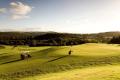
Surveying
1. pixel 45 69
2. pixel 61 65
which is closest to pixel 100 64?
pixel 61 65

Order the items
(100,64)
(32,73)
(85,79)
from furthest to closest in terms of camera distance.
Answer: (100,64) < (32,73) < (85,79)

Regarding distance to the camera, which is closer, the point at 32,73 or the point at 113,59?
the point at 32,73

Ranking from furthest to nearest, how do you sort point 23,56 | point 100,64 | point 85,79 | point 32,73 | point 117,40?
point 117,40 → point 23,56 → point 100,64 → point 32,73 → point 85,79

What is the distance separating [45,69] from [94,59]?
12.5 m

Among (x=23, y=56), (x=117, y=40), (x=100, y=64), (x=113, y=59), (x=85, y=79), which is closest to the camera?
(x=85, y=79)

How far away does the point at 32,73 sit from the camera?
41281 millimetres

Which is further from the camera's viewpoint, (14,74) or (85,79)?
(14,74)

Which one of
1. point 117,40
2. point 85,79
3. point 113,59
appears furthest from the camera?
point 117,40

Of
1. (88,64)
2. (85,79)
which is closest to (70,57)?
(88,64)

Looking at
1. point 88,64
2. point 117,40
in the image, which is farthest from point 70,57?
point 117,40

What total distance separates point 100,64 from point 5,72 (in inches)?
827

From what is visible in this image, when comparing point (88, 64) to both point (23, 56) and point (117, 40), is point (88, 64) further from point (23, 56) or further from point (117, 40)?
point (117, 40)

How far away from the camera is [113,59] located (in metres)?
47.3

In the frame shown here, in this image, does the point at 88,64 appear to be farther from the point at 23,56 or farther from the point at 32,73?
Answer: the point at 23,56
